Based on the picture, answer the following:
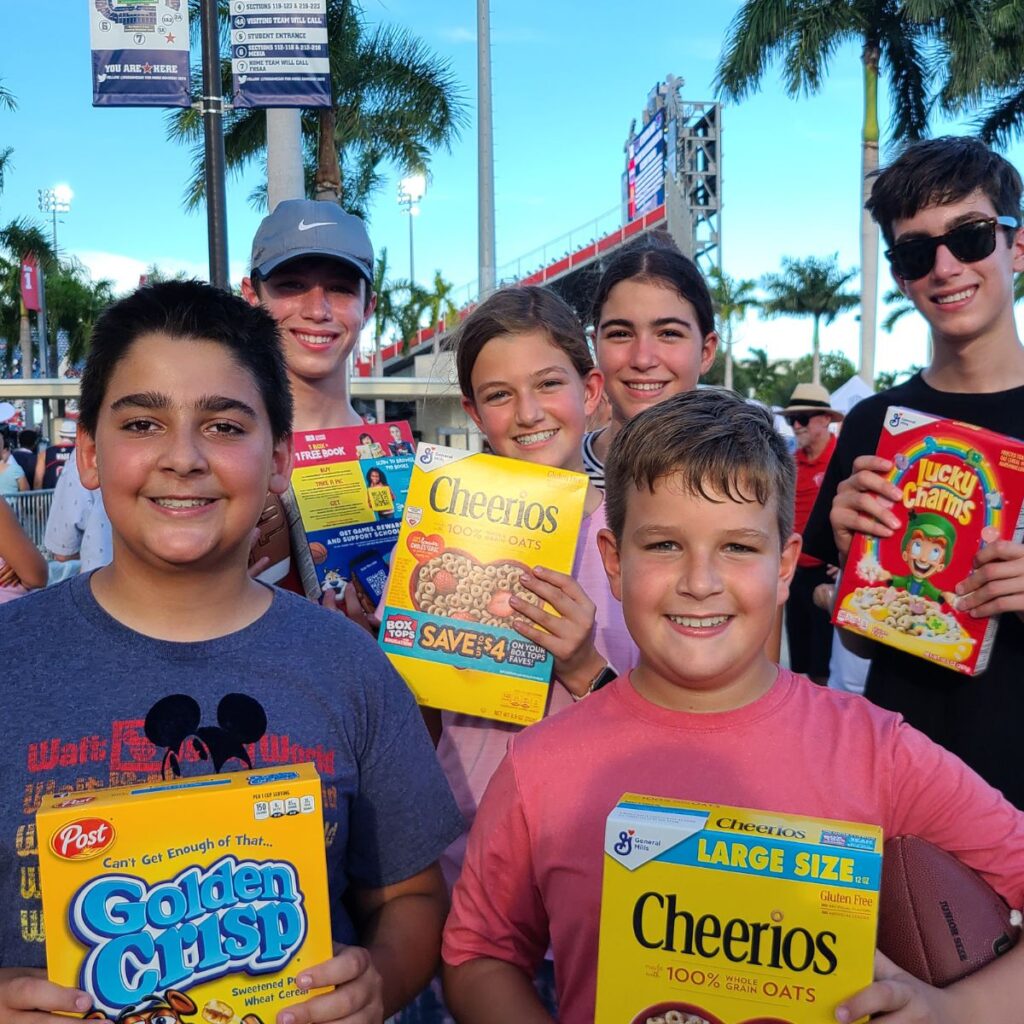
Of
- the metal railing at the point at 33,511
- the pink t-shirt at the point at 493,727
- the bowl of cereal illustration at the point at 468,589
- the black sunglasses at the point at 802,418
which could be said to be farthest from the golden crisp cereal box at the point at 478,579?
the metal railing at the point at 33,511

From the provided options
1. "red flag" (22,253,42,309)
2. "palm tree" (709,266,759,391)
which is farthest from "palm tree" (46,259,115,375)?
"palm tree" (709,266,759,391)

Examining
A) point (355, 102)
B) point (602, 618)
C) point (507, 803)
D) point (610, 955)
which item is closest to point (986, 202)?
point (602, 618)

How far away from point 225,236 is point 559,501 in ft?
22.5

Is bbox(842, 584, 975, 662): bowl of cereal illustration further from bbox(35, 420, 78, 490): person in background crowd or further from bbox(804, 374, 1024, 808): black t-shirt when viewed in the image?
bbox(35, 420, 78, 490): person in background crowd

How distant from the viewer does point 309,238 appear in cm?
321

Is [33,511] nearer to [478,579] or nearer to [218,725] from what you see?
[478,579]

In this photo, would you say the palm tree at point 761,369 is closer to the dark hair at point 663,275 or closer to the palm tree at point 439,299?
the palm tree at point 439,299

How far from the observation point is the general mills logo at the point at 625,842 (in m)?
1.43

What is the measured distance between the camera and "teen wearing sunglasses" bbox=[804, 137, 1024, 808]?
2498 millimetres

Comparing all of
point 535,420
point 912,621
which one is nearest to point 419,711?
point 535,420

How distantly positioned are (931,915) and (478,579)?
1.20m

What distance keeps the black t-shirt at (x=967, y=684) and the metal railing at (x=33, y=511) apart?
11441 millimetres

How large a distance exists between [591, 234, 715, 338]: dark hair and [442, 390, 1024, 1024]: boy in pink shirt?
134 cm

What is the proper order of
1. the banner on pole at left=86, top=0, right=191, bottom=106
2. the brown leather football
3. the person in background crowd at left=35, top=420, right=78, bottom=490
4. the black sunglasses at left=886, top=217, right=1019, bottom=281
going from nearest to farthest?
the brown leather football → the black sunglasses at left=886, top=217, right=1019, bottom=281 → the banner on pole at left=86, top=0, right=191, bottom=106 → the person in background crowd at left=35, top=420, right=78, bottom=490
